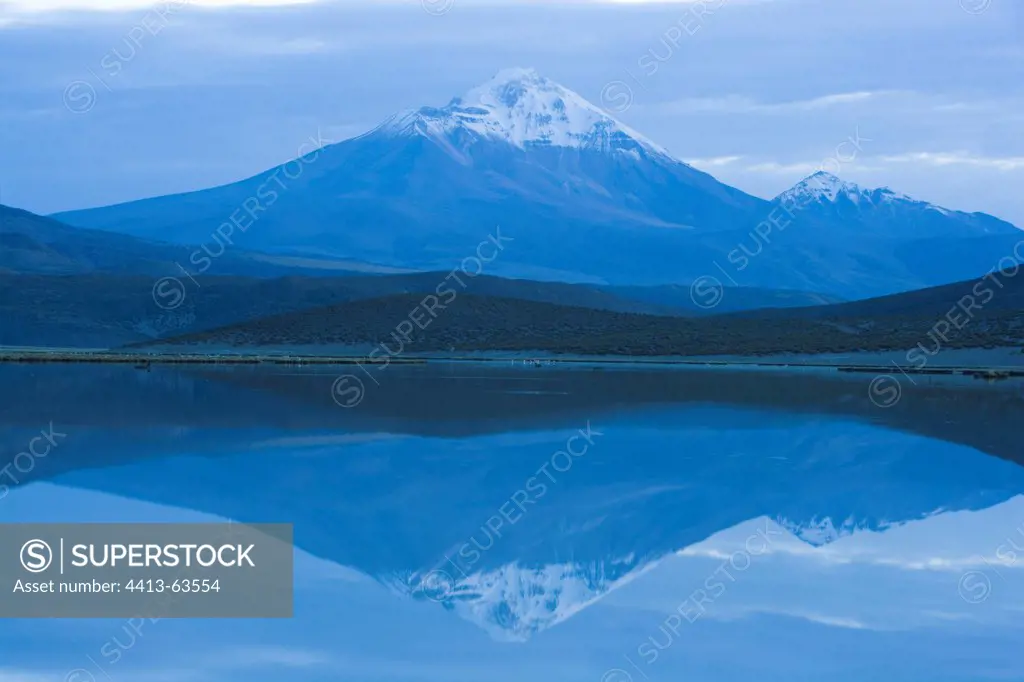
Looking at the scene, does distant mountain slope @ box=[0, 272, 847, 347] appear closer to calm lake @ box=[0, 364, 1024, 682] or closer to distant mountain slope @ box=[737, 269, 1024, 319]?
distant mountain slope @ box=[737, 269, 1024, 319]

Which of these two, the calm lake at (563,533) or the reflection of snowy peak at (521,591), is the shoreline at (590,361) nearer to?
the calm lake at (563,533)

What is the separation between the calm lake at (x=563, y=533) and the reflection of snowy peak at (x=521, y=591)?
0.03 m

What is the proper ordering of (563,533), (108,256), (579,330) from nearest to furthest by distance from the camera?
(563,533) → (579,330) → (108,256)

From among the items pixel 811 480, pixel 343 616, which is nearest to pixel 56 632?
pixel 343 616

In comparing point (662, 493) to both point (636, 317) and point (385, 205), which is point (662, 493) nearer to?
point (636, 317)

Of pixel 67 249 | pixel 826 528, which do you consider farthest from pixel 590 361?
pixel 67 249

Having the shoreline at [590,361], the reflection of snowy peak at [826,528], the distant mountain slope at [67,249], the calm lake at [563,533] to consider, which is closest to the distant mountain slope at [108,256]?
the distant mountain slope at [67,249]

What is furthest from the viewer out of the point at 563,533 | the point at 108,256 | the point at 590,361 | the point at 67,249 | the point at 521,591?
the point at 108,256

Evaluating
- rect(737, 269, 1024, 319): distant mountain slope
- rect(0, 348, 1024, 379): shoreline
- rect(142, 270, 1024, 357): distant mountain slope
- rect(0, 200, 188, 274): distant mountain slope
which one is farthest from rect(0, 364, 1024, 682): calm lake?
rect(0, 200, 188, 274): distant mountain slope

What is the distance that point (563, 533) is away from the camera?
43.1 ft

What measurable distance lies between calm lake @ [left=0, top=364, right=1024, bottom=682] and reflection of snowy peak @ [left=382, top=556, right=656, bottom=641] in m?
0.03

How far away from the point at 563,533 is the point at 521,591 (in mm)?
2484

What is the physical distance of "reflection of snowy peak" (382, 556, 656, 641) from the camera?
982 cm

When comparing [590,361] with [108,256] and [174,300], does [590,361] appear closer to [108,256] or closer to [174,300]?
[174,300]
